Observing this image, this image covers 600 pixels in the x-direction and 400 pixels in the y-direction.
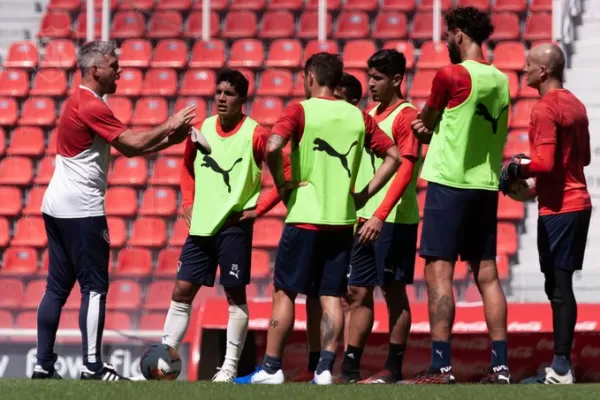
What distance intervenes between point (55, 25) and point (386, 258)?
235 inches

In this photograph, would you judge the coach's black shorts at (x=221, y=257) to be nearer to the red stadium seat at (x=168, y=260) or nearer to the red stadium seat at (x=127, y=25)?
the red stadium seat at (x=168, y=260)

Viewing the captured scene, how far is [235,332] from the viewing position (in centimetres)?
726

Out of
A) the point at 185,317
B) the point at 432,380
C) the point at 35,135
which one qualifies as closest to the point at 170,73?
the point at 35,135

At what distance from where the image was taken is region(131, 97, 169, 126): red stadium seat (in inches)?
438

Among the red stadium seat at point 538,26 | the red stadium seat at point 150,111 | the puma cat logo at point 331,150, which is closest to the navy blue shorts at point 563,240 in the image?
the puma cat logo at point 331,150

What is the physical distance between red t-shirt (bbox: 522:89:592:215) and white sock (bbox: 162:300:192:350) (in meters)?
2.10

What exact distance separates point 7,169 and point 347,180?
18.1 feet

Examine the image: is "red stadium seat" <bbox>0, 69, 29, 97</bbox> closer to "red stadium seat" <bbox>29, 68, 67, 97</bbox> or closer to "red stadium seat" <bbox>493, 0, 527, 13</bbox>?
"red stadium seat" <bbox>29, 68, 67, 97</bbox>

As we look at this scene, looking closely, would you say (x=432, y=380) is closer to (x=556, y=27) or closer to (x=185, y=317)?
(x=185, y=317)

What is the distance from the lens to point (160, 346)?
689 cm

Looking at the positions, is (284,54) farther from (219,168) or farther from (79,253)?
(79,253)

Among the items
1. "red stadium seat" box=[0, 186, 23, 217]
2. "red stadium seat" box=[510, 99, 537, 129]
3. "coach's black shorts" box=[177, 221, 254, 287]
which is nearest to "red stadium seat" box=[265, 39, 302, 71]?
"red stadium seat" box=[510, 99, 537, 129]

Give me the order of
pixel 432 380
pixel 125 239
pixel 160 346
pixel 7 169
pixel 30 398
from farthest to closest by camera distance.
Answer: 1. pixel 7 169
2. pixel 125 239
3. pixel 160 346
4. pixel 432 380
5. pixel 30 398

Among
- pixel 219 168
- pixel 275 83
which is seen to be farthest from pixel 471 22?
pixel 275 83
